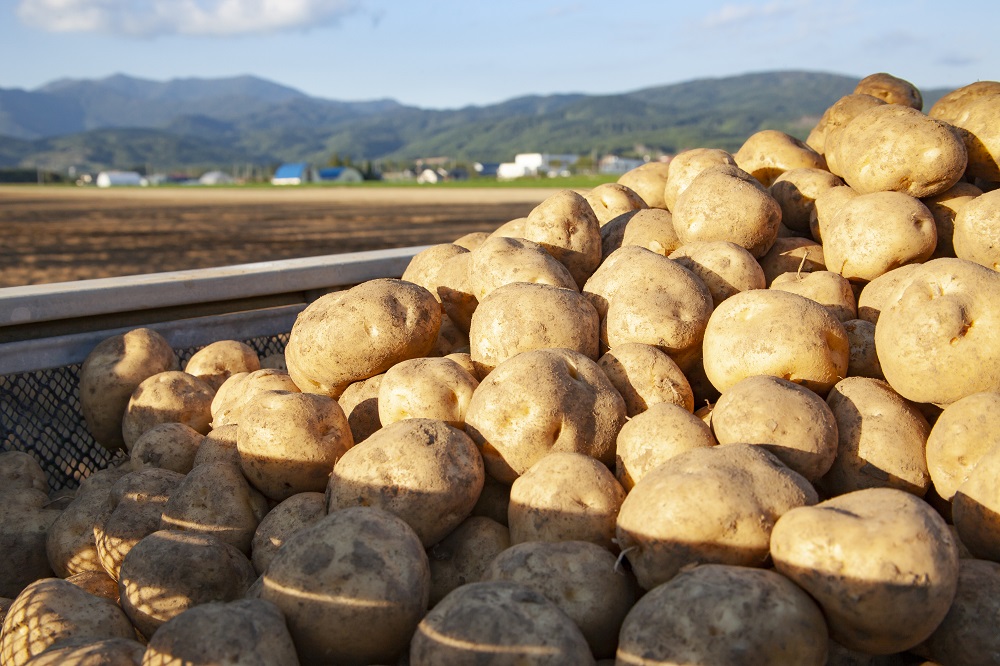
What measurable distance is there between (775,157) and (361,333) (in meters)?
2.88

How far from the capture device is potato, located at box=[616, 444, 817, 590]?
2.59 meters

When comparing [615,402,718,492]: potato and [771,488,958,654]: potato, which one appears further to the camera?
[615,402,718,492]: potato

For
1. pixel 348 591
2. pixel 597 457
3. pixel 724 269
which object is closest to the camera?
pixel 348 591

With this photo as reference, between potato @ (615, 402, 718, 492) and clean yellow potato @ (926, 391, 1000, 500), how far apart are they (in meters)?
0.77

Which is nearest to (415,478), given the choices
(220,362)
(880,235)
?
(220,362)

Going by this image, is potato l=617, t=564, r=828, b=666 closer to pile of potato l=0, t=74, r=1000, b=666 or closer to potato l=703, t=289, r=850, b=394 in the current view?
pile of potato l=0, t=74, r=1000, b=666

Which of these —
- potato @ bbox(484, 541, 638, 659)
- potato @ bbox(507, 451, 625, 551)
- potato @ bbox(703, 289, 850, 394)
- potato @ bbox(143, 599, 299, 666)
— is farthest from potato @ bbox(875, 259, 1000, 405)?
potato @ bbox(143, 599, 299, 666)

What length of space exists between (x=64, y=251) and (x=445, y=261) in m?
17.1

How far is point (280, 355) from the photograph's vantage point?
5.30m

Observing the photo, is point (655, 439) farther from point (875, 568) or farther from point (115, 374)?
point (115, 374)

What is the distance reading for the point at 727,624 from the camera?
227 cm

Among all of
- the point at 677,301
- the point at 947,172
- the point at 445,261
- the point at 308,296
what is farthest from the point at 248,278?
the point at 947,172

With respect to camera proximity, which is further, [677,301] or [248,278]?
[248,278]

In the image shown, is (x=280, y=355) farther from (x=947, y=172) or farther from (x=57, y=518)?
(x=947, y=172)
